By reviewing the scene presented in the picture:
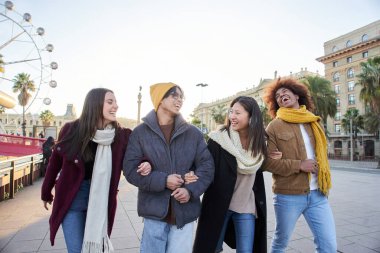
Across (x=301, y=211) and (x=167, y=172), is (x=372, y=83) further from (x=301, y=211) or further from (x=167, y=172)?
(x=167, y=172)

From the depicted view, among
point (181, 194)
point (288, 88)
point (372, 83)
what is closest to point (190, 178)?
point (181, 194)

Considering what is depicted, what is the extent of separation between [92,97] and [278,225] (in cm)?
216

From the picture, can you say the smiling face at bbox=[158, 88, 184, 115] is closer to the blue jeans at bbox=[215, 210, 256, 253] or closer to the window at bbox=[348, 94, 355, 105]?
the blue jeans at bbox=[215, 210, 256, 253]

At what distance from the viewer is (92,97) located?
102 inches

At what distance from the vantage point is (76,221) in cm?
246

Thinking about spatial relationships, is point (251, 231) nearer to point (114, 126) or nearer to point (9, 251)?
point (114, 126)

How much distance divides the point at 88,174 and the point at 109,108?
24.7 inches

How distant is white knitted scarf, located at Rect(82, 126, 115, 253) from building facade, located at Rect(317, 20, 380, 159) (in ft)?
151

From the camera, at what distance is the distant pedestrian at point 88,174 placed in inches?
94.5

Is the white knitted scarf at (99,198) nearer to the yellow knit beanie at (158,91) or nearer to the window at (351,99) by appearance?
the yellow knit beanie at (158,91)

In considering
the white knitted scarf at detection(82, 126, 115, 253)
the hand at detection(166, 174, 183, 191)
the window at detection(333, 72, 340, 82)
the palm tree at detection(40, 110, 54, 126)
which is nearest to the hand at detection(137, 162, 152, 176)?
the hand at detection(166, 174, 183, 191)

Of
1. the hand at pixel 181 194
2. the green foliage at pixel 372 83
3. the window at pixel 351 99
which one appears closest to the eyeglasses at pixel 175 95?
the hand at pixel 181 194

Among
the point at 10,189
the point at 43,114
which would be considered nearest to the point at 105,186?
the point at 10,189

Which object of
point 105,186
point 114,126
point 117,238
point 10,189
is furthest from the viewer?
point 10,189
